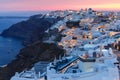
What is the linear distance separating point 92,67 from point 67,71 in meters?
0.96

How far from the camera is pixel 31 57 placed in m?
36.6

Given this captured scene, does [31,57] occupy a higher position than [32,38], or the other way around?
[31,57]

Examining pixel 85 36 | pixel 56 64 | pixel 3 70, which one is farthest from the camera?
pixel 85 36

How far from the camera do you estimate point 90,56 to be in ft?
54.3

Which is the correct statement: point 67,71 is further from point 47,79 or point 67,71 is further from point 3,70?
point 3,70

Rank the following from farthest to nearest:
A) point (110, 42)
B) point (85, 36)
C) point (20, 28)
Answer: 1. point (20, 28)
2. point (85, 36)
3. point (110, 42)

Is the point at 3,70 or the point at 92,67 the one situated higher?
the point at 92,67

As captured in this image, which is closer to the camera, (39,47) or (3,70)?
(3,70)

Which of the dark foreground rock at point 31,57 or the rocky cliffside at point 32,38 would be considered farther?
the rocky cliffside at point 32,38

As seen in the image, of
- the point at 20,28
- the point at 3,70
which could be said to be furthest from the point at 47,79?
the point at 20,28

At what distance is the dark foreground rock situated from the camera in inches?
1198

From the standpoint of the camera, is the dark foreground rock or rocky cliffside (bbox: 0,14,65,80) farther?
rocky cliffside (bbox: 0,14,65,80)

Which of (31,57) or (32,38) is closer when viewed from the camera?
(31,57)

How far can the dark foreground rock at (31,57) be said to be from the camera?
3042cm
